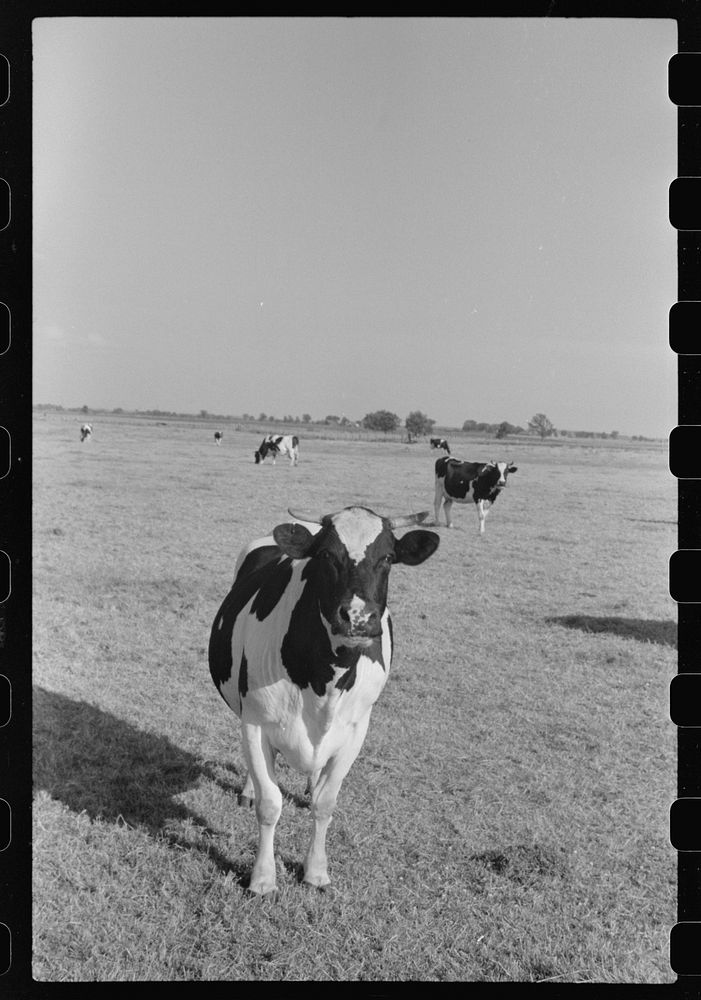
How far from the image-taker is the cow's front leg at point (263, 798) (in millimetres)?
3928

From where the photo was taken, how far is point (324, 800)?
13.2 feet

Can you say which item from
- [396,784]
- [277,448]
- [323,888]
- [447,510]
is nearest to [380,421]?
[396,784]

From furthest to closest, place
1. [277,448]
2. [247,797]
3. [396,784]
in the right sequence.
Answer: [277,448] → [396,784] → [247,797]

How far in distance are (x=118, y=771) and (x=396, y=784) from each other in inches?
70.6

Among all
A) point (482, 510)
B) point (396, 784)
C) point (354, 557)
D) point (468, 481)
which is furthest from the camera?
point (468, 481)

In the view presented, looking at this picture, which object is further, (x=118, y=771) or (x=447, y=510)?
(x=447, y=510)

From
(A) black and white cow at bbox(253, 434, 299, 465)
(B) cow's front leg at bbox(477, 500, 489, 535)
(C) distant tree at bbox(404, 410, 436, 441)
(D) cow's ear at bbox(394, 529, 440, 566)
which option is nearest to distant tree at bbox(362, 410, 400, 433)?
(C) distant tree at bbox(404, 410, 436, 441)

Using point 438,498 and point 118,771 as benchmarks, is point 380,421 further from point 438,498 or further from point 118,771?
point 438,498

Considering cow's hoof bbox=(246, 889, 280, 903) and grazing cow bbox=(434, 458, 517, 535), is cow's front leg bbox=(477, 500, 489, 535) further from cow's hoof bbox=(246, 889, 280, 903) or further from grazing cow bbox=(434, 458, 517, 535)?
cow's hoof bbox=(246, 889, 280, 903)

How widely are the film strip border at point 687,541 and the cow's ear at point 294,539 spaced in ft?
5.32

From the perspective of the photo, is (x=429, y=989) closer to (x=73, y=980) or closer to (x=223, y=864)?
(x=223, y=864)
